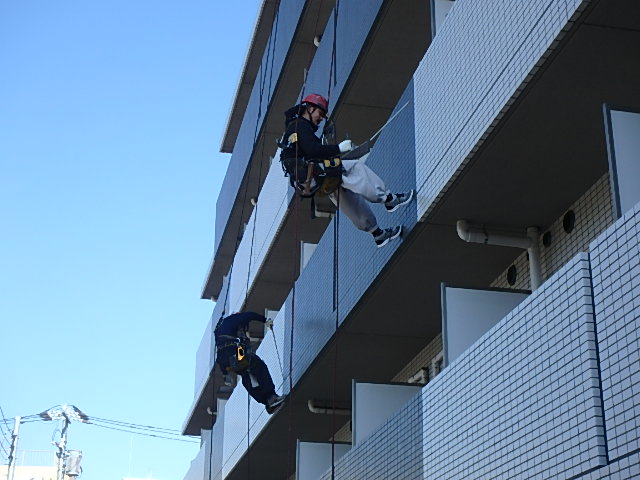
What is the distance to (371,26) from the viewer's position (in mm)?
12461

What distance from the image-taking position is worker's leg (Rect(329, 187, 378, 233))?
1136 centimetres

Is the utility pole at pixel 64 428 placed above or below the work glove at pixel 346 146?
above

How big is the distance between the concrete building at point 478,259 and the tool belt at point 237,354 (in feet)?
2.13

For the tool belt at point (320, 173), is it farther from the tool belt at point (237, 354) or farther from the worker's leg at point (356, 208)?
the tool belt at point (237, 354)

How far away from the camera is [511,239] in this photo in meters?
10.3

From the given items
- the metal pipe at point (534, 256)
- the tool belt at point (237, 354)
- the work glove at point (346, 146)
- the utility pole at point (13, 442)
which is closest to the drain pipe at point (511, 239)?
the metal pipe at point (534, 256)

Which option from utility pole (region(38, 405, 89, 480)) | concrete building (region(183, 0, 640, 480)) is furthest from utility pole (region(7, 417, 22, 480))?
concrete building (region(183, 0, 640, 480))

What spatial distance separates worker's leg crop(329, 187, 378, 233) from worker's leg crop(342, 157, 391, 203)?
264mm

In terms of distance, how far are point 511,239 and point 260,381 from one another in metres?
5.92

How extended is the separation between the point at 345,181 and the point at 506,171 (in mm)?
2189

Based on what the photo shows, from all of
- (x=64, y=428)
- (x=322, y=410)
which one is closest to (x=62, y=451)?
(x=64, y=428)

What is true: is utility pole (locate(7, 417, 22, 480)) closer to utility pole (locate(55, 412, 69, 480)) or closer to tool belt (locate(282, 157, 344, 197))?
utility pole (locate(55, 412, 69, 480))

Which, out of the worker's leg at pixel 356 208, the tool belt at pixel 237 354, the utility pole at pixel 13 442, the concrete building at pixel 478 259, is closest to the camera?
the concrete building at pixel 478 259

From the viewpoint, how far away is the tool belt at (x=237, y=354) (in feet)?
49.2
